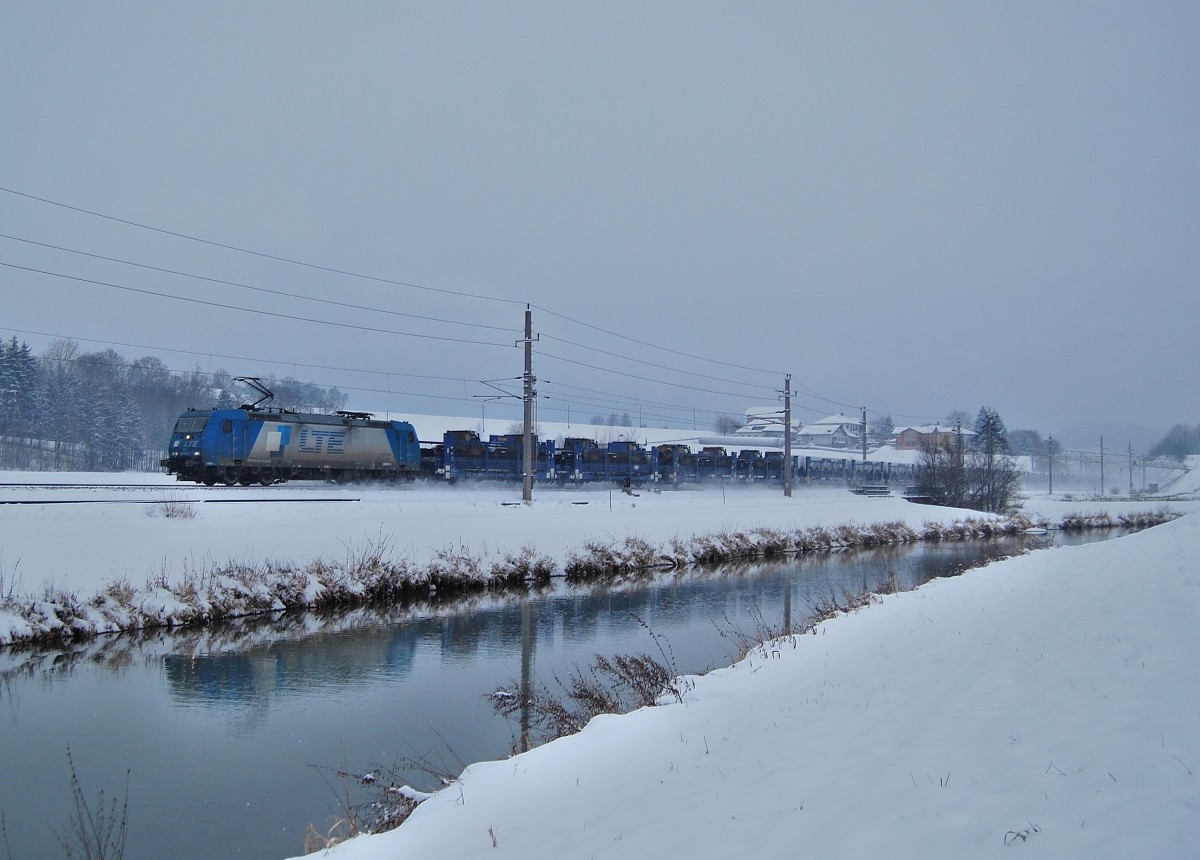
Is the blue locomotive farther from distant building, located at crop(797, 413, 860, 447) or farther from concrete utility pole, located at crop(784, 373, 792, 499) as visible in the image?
distant building, located at crop(797, 413, 860, 447)

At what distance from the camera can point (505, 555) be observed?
21703 millimetres

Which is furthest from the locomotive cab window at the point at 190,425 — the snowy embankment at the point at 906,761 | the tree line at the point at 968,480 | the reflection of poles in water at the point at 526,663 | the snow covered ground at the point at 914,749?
the tree line at the point at 968,480

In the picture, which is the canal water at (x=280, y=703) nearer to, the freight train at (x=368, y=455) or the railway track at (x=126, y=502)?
the railway track at (x=126, y=502)

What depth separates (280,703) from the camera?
11031mm

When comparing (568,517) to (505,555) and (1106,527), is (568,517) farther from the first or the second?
(1106,527)

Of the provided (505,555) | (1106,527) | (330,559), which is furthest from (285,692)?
(1106,527)

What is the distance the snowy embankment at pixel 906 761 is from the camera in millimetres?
3930

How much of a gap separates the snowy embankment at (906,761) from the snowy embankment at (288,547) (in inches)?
438

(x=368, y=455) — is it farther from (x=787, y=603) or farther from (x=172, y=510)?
(x=787, y=603)

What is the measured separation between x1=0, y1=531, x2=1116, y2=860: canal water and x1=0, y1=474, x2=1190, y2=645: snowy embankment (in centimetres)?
86

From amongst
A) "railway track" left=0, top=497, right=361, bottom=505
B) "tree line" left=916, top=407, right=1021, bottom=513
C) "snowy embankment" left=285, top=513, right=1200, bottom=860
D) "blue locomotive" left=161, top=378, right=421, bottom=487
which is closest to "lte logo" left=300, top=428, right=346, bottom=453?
"blue locomotive" left=161, top=378, right=421, bottom=487

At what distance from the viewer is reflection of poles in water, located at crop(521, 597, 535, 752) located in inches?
384

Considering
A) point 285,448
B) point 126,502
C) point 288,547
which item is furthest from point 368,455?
point 288,547

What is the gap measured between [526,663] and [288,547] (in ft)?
26.7
